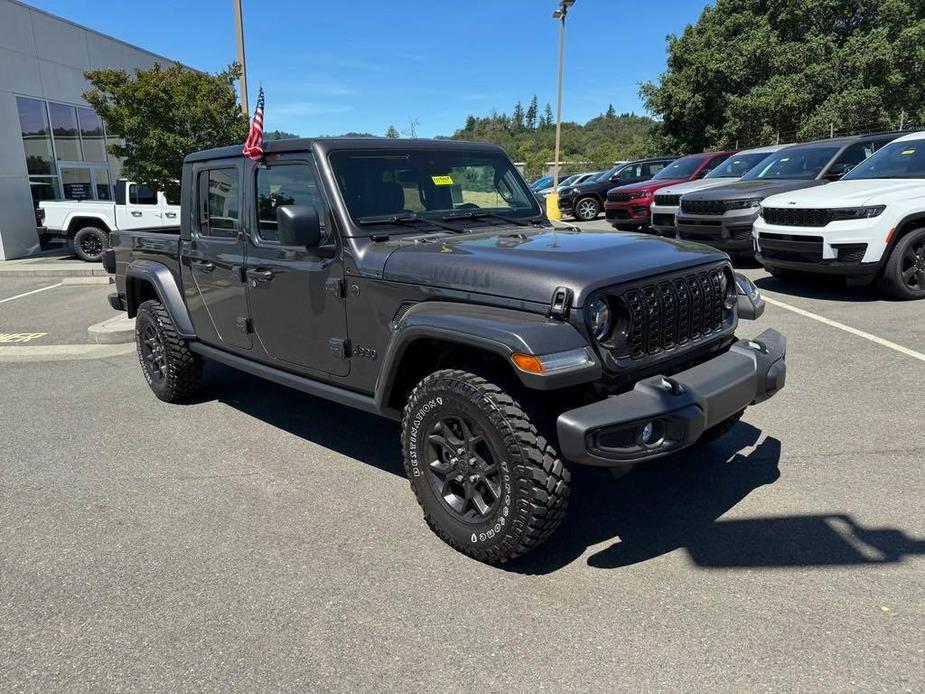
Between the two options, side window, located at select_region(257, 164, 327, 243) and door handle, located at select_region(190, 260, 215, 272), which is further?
door handle, located at select_region(190, 260, 215, 272)

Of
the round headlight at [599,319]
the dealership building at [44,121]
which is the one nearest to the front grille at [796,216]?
the round headlight at [599,319]

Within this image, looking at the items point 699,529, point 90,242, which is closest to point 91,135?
point 90,242

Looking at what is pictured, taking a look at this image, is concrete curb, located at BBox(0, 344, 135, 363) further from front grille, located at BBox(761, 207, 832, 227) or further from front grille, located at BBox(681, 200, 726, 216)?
front grille, located at BBox(681, 200, 726, 216)

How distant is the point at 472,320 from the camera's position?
9.40ft

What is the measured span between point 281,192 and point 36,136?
55.1 feet

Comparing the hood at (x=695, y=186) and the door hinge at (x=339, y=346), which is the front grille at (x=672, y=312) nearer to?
the door hinge at (x=339, y=346)

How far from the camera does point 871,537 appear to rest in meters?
3.12

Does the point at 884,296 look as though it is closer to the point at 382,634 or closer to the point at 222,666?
the point at 382,634

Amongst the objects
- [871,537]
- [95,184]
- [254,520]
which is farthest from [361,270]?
[95,184]

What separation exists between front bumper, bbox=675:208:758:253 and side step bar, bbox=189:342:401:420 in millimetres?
7365

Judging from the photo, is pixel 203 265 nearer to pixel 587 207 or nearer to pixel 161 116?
pixel 161 116

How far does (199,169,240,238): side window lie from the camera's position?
4.38 m

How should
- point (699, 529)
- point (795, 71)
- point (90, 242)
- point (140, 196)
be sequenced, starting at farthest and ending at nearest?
1. point (795, 71)
2. point (90, 242)
3. point (140, 196)
4. point (699, 529)

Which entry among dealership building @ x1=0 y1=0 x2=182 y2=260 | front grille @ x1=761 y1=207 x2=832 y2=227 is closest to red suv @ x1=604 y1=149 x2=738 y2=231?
front grille @ x1=761 y1=207 x2=832 y2=227
